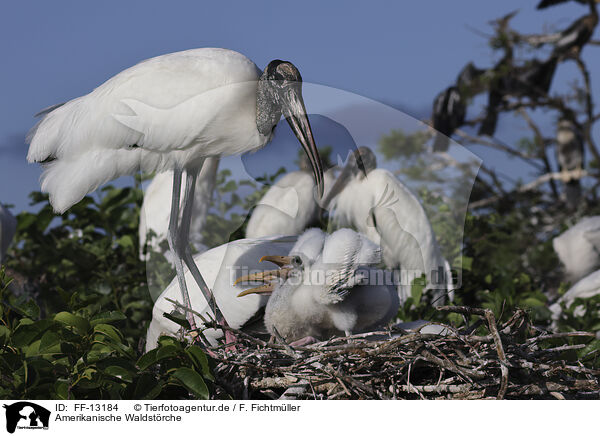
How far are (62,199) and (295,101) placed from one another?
0.70 meters

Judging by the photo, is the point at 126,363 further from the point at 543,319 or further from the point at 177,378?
the point at 543,319

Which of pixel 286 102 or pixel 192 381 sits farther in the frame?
pixel 286 102

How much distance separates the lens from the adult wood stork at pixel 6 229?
305cm

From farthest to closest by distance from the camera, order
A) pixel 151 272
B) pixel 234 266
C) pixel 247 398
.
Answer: pixel 151 272, pixel 234 266, pixel 247 398

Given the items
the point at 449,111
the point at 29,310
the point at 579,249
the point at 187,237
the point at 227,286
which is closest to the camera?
the point at 29,310

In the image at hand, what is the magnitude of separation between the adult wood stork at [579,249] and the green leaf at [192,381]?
3392 millimetres

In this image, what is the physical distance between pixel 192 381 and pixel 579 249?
3.58 meters

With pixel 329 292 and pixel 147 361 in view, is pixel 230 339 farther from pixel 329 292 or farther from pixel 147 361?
pixel 147 361

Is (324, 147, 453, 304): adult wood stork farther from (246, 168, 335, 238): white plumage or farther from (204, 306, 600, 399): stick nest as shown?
(204, 306, 600, 399): stick nest

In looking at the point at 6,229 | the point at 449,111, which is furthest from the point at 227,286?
the point at 449,111

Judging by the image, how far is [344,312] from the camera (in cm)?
169

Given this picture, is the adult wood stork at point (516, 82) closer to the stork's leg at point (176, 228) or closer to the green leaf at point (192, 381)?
the stork's leg at point (176, 228)

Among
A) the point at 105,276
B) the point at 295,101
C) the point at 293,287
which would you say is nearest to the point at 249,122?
the point at 295,101
